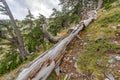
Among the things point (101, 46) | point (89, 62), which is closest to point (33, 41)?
point (101, 46)

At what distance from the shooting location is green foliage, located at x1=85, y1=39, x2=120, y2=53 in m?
5.86

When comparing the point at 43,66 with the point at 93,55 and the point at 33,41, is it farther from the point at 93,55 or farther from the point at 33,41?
the point at 33,41

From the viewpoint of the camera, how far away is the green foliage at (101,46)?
5.86m

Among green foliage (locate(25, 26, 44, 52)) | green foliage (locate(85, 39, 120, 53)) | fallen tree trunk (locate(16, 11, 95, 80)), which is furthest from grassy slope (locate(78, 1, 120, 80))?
green foliage (locate(25, 26, 44, 52))

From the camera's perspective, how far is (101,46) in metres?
6.16

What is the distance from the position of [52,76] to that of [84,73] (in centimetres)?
101

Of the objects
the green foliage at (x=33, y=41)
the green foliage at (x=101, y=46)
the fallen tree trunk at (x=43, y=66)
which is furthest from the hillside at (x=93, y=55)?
the green foliage at (x=33, y=41)

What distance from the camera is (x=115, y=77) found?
450 cm

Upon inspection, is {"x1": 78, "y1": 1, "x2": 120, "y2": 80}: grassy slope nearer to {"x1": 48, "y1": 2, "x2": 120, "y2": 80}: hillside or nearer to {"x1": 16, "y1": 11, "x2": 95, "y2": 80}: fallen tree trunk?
{"x1": 48, "y1": 2, "x2": 120, "y2": 80}: hillside

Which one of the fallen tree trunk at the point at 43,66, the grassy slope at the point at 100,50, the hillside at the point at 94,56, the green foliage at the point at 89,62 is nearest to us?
the fallen tree trunk at the point at 43,66

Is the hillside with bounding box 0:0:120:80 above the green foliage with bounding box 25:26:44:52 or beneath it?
above

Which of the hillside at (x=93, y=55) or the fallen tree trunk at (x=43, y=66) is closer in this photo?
the fallen tree trunk at (x=43, y=66)

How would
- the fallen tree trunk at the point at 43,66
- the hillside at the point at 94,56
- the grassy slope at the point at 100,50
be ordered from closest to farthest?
the fallen tree trunk at the point at 43,66 < the hillside at the point at 94,56 < the grassy slope at the point at 100,50

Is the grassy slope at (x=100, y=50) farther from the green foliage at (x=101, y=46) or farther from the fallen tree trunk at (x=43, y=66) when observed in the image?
the fallen tree trunk at (x=43, y=66)
